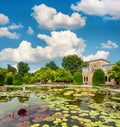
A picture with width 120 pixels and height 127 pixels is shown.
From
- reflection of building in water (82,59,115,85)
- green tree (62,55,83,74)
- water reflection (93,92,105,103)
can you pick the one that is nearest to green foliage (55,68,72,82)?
reflection of building in water (82,59,115,85)

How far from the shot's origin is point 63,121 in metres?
10.0

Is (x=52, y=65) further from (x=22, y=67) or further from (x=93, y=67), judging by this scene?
(x=93, y=67)

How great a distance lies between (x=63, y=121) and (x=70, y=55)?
72.5 meters

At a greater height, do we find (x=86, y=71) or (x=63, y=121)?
(x=86, y=71)

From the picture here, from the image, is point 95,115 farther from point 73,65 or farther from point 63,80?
point 73,65

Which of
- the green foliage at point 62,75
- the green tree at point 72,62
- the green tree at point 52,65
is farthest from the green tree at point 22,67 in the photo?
the green foliage at point 62,75

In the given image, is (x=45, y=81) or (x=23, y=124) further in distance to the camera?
(x=45, y=81)

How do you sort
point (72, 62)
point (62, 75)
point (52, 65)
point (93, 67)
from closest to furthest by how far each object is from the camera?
point (93, 67) < point (62, 75) < point (72, 62) < point (52, 65)

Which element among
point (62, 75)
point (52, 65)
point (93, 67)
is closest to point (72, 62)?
point (52, 65)

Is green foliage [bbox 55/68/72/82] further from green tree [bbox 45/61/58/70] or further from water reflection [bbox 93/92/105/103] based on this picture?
green tree [bbox 45/61/58/70]

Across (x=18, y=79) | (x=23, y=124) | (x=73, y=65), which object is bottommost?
(x=23, y=124)

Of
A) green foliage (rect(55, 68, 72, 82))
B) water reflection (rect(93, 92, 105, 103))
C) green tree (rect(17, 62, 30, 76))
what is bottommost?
water reflection (rect(93, 92, 105, 103))

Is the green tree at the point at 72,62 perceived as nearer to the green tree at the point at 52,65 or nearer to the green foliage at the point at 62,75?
the green tree at the point at 52,65

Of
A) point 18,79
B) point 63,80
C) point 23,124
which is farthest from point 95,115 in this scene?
point 63,80
